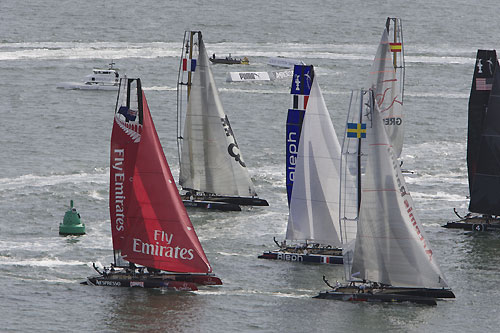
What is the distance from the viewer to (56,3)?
164 m

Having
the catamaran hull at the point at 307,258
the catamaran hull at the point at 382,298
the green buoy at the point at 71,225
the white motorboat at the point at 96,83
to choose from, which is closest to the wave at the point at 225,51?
the white motorboat at the point at 96,83

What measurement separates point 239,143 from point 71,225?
26680 mm

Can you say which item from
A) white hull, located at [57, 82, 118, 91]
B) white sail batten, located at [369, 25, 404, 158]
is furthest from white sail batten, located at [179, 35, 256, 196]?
white hull, located at [57, 82, 118, 91]

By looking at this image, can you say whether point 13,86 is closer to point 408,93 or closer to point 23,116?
point 23,116

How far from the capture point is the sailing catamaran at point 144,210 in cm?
5028

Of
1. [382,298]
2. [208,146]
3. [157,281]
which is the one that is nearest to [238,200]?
[208,146]

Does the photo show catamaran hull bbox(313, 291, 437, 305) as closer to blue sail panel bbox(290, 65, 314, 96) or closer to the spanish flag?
blue sail panel bbox(290, 65, 314, 96)

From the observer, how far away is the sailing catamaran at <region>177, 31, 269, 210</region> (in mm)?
67938

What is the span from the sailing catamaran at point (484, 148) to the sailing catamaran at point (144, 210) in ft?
59.0

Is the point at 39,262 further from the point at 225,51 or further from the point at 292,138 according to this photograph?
the point at 225,51

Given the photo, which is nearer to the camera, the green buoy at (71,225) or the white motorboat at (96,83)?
the green buoy at (71,225)

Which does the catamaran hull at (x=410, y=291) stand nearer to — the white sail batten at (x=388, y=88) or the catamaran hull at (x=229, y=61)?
the white sail batten at (x=388, y=88)

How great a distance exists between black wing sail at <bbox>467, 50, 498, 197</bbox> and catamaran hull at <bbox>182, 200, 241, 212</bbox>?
11.9 m

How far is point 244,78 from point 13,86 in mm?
20288
